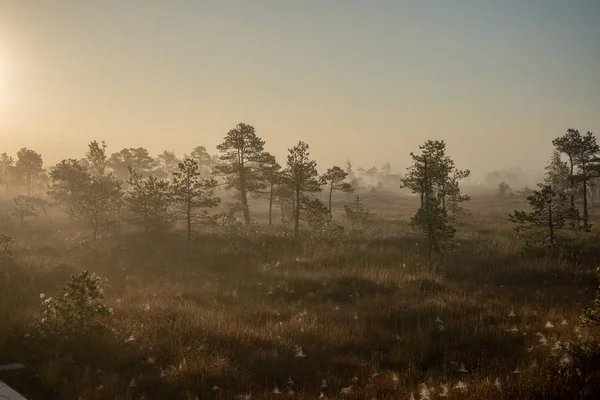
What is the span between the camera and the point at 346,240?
2312 cm

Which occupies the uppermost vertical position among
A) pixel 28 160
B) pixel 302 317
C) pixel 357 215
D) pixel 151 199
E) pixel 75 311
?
pixel 28 160

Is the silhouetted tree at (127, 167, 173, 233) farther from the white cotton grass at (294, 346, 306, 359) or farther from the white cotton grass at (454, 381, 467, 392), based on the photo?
the white cotton grass at (454, 381, 467, 392)

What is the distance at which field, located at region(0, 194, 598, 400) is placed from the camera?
271 inches

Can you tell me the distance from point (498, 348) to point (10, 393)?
8.81 m

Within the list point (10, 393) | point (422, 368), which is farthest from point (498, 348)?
point (10, 393)

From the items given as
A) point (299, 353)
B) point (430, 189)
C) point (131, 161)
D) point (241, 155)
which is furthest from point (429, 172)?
point (131, 161)

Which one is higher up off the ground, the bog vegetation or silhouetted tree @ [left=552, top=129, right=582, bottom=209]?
silhouetted tree @ [left=552, top=129, right=582, bottom=209]

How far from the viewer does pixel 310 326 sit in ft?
32.7

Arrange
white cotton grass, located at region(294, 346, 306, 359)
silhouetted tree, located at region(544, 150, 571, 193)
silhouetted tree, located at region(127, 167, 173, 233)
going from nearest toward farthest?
white cotton grass, located at region(294, 346, 306, 359) < silhouetted tree, located at region(127, 167, 173, 233) < silhouetted tree, located at region(544, 150, 571, 193)

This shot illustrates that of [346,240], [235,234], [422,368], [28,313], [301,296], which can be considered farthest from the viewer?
[235,234]

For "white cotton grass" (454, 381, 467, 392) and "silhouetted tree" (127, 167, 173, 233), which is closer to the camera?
"white cotton grass" (454, 381, 467, 392)

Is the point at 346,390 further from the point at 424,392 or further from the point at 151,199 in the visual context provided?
the point at 151,199

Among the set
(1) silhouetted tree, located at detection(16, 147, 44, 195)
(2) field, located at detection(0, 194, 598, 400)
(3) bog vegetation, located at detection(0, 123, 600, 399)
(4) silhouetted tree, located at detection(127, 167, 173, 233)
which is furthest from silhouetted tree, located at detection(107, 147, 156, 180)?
(2) field, located at detection(0, 194, 598, 400)

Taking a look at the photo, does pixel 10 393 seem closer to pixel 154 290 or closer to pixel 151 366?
pixel 151 366
